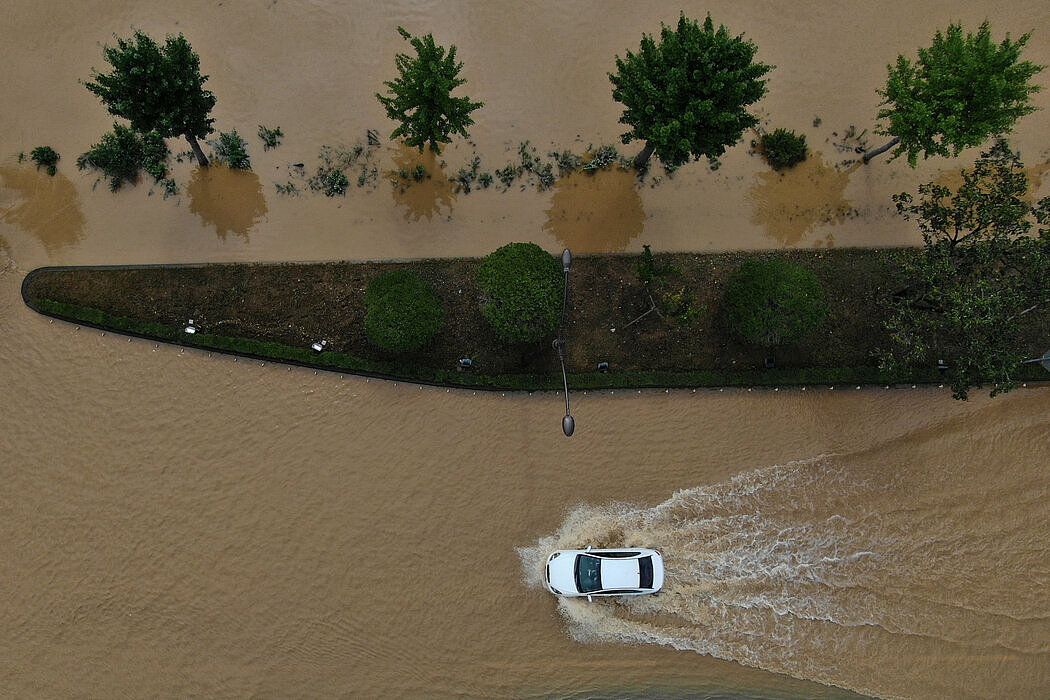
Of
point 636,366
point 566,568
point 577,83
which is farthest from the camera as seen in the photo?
point 577,83

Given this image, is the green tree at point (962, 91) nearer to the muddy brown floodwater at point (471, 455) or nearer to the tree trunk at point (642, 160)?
the muddy brown floodwater at point (471, 455)

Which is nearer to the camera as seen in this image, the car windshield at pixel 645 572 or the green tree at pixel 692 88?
the green tree at pixel 692 88

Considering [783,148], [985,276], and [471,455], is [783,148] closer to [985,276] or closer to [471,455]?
[985,276]

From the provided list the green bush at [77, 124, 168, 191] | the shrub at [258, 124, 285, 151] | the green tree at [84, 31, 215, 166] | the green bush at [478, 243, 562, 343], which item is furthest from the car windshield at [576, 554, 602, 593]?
the green bush at [77, 124, 168, 191]

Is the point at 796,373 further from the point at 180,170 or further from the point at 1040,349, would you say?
the point at 180,170

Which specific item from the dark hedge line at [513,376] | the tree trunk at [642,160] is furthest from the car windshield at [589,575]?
the tree trunk at [642,160]

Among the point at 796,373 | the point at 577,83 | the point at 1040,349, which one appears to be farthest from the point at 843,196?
the point at 577,83
